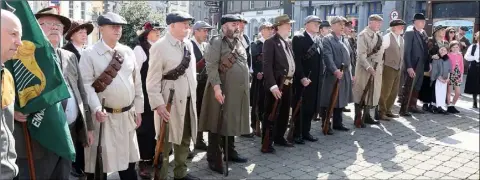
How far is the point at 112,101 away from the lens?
3.92m

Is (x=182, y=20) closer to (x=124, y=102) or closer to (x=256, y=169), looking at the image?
(x=124, y=102)

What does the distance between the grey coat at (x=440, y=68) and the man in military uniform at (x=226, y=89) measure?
5678 mm

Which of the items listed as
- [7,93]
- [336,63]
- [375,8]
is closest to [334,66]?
[336,63]

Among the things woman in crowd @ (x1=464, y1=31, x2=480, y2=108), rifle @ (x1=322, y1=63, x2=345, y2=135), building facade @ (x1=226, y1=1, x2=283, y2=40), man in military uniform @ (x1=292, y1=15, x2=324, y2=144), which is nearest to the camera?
man in military uniform @ (x1=292, y1=15, x2=324, y2=144)

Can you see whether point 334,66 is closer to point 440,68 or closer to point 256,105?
point 256,105

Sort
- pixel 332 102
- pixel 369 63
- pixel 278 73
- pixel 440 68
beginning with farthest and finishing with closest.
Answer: pixel 440 68 → pixel 369 63 → pixel 332 102 → pixel 278 73

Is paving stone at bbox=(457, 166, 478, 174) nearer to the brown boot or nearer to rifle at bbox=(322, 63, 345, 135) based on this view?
rifle at bbox=(322, 63, 345, 135)

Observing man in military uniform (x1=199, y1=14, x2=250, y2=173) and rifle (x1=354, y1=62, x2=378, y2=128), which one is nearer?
man in military uniform (x1=199, y1=14, x2=250, y2=173)

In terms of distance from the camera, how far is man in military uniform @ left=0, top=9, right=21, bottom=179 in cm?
206

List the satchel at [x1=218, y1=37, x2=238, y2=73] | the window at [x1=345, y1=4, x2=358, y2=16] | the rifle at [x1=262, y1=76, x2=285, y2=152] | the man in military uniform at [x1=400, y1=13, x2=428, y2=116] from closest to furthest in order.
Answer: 1. the satchel at [x1=218, y1=37, x2=238, y2=73]
2. the rifle at [x1=262, y1=76, x2=285, y2=152]
3. the man in military uniform at [x1=400, y1=13, x2=428, y2=116]
4. the window at [x1=345, y1=4, x2=358, y2=16]

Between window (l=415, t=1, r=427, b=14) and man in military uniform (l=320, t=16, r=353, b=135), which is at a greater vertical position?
window (l=415, t=1, r=427, b=14)

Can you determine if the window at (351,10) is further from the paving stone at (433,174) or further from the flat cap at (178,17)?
the flat cap at (178,17)

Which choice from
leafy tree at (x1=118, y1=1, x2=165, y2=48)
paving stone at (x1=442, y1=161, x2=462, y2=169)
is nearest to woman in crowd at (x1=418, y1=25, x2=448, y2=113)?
paving stone at (x1=442, y1=161, x2=462, y2=169)

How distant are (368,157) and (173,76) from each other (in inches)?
122
